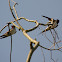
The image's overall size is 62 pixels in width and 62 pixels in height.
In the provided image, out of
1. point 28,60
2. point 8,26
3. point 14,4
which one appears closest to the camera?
point 28,60

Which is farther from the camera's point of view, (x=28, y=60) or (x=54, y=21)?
(x=54, y=21)

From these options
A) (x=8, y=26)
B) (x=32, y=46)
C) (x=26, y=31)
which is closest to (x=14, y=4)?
(x=8, y=26)

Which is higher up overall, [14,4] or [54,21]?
[14,4]

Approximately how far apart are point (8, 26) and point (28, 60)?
28cm

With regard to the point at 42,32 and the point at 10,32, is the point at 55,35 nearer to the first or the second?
→ the point at 42,32

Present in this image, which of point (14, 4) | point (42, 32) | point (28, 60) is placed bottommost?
point (28, 60)

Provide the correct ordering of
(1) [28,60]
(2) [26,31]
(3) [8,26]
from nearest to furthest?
(1) [28,60]
(2) [26,31]
(3) [8,26]

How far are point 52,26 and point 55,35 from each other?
0.17 feet

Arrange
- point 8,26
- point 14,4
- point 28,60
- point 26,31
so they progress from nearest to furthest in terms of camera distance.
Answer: point 28,60, point 26,31, point 8,26, point 14,4

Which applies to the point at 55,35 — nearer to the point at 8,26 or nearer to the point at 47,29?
the point at 47,29

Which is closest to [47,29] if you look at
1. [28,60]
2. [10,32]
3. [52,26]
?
[52,26]

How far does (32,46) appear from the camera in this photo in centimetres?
33

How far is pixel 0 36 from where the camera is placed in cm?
55

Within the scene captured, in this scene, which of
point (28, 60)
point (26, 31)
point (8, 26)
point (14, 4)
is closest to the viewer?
point (28, 60)
